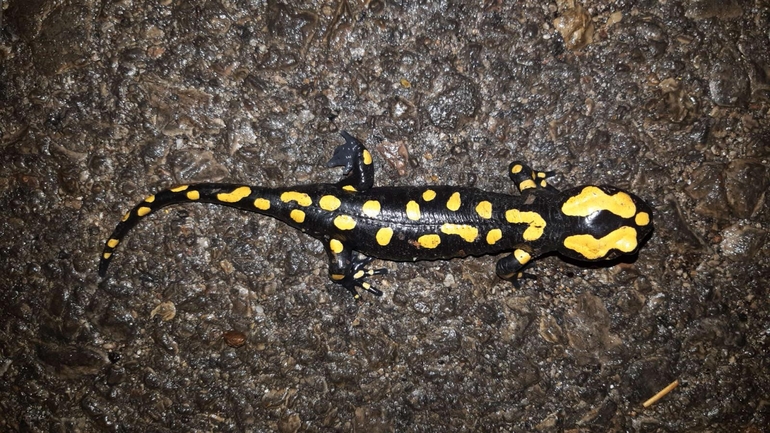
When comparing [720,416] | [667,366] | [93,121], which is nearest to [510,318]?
[667,366]

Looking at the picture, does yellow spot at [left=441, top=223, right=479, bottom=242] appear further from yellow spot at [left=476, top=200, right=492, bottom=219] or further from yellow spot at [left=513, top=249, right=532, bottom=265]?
yellow spot at [left=513, top=249, right=532, bottom=265]

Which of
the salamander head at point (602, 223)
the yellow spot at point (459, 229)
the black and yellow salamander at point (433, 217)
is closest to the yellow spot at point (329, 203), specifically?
the black and yellow salamander at point (433, 217)

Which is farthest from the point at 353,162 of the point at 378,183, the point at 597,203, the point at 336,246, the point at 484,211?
the point at 597,203

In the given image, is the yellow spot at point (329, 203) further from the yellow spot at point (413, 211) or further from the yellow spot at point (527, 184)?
the yellow spot at point (527, 184)

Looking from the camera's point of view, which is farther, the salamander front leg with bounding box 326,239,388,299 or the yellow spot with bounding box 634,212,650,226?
the salamander front leg with bounding box 326,239,388,299

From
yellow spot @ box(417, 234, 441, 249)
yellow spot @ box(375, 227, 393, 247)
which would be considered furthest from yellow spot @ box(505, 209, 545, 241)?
yellow spot @ box(375, 227, 393, 247)

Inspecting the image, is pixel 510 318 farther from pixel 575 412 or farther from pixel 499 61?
pixel 499 61

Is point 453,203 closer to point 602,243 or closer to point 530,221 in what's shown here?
point 530,221
